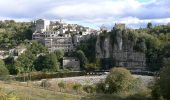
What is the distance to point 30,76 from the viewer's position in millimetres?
63969

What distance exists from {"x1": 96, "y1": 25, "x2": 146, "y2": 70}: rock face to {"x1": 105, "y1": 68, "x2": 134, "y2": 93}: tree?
146 feet

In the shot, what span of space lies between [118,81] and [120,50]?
51.1 meters

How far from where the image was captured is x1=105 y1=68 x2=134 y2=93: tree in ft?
107

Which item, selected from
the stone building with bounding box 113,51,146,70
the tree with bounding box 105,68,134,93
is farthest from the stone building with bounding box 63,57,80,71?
the tree with bounding box 105,68,134,93

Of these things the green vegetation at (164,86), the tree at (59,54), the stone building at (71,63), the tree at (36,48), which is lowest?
the stone building at (71,63)

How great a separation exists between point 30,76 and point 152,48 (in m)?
25.0

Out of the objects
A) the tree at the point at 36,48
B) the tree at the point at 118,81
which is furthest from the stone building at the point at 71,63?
the tree at the point at 118,81

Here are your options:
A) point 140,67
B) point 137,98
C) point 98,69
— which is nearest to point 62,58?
point 98,69

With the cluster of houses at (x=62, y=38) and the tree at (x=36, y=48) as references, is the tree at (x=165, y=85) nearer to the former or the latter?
the cluster of houses at (x=62, y=38)

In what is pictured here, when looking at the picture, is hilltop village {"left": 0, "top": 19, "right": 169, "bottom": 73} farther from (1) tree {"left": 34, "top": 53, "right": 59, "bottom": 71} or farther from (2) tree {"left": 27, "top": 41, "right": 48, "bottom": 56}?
(1) tree {"left": 34, "top": 53, "right": 59, "bottom": 71}

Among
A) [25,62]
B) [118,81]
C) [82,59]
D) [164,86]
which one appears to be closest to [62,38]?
[82,59]

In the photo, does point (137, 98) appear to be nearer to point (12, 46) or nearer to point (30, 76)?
point (30, 76)

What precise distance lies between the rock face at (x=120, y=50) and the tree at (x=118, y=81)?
44565 millimetres

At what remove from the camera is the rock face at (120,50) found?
79.9 metres
